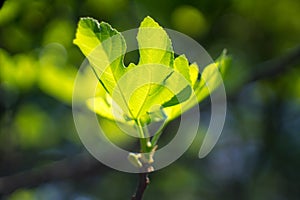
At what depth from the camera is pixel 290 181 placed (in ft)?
7.53

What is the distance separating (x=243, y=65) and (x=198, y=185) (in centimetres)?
69

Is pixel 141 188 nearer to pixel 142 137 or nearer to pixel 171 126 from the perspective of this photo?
pixel 142 137

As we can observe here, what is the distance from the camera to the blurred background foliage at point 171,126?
1.49m

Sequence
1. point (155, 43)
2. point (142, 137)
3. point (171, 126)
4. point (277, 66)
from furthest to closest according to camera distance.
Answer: point (171, 126) → point (277, 66) → point (142, 137) → point (155, 43)

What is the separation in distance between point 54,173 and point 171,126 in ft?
1.35

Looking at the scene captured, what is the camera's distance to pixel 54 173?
1678 mm

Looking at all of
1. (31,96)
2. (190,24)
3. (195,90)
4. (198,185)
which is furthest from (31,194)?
(195,90)

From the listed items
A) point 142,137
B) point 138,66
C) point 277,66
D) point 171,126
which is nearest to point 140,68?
point 138,66

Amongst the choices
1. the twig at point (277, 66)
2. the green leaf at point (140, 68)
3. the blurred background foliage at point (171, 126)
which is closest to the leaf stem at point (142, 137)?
the green leaf at point (140, 68)

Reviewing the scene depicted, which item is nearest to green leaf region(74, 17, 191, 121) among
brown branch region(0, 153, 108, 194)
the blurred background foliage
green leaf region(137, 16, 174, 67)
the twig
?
green leaf region(137, 16, 174, 67)

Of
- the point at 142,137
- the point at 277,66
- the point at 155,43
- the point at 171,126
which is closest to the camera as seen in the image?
the point at 155,43

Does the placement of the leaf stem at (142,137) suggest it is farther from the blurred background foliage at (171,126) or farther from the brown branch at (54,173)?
the brown branch at (54,173)

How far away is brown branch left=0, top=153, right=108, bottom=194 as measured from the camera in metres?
1.61

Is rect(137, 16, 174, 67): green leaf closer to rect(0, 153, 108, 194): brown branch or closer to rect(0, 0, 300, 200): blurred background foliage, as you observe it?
rect(0, 0, 300, 200): blurred background foliage
